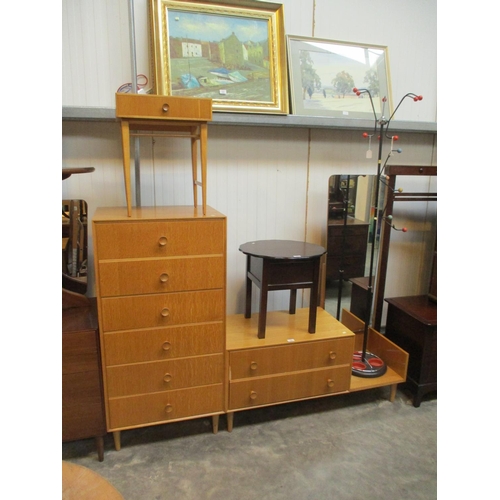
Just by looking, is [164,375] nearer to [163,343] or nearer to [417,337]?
[163,343]

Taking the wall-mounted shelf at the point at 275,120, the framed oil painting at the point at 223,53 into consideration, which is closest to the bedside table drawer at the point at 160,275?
the wall-mounted shelf at the point at 275,120

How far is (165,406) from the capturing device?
181 cm

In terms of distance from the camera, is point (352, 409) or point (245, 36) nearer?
point (245, 36)

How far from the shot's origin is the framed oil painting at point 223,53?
6.21 ft

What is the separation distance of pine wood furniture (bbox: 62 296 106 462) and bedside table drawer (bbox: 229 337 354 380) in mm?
623

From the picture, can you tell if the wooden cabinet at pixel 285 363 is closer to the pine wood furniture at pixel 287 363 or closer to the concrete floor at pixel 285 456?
the pine wood furniture at pixel 287 363

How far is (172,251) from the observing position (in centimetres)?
166

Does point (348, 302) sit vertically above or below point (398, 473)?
above

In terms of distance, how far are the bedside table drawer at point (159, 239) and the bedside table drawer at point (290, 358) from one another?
1.86ft

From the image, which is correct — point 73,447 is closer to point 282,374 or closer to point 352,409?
point 282,374

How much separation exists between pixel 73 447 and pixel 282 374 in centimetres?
107

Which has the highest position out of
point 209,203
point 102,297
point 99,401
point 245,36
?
point 245,36
